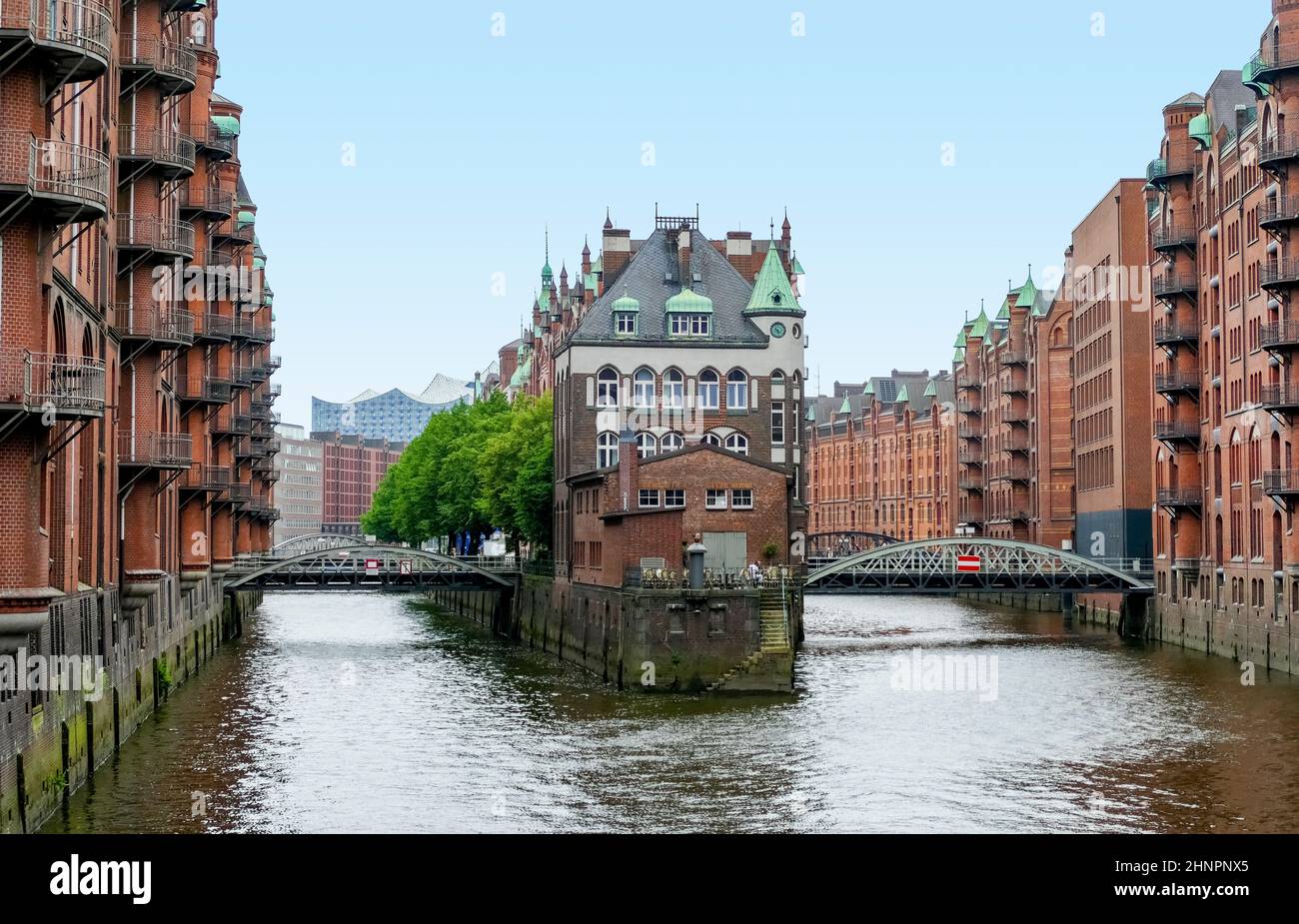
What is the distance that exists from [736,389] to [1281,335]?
26723mm

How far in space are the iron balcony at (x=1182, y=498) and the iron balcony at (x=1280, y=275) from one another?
1792cm

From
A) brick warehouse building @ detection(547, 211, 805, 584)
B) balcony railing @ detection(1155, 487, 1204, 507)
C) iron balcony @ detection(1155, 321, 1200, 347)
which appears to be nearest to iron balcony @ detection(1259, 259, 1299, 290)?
iron balcony @ detection(1155, 321, 1200, 347)

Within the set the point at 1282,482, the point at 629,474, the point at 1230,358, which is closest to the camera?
the point at 1282,482

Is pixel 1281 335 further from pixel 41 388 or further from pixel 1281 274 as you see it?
pixel 41 388

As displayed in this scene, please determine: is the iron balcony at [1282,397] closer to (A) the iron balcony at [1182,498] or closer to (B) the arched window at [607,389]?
(A) the iron balcony at [1182,498]

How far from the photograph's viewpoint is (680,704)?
52469 mm

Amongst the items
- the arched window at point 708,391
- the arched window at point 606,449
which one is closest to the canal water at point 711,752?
the arched window at point 606,449

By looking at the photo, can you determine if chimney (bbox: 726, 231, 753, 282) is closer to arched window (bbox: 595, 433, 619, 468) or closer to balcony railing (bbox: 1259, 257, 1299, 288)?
arched window (bbox: 595, 433, 619, 468)

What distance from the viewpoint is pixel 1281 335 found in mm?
62031

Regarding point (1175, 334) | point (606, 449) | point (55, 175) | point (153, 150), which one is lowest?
point (606, 449)

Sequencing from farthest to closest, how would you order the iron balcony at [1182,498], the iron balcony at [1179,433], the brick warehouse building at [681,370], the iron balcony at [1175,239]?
the brick warehouse building at [681,370] → the iron balcony at [1175,239] → the iron balcony at [1179,433] → the iron balcony at [1182,498]

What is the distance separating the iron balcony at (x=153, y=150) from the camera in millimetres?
42438

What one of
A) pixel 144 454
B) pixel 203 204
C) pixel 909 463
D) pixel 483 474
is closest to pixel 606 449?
pixel 483 474

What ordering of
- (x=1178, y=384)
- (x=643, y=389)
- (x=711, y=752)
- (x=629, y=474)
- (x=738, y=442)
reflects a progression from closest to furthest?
(x=711, y=752), (x=629, y=474), (x=1178, y=384), (x=643, y=389), (x=738, y=442)
